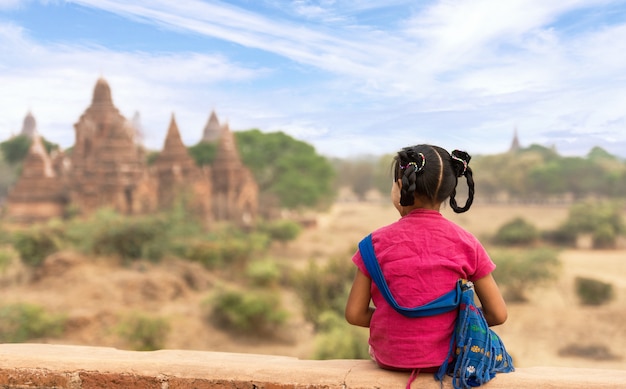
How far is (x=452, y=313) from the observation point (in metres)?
1.84

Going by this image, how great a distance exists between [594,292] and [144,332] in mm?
13442

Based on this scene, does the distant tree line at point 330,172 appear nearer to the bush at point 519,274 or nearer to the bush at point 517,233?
the bush at point 517,233

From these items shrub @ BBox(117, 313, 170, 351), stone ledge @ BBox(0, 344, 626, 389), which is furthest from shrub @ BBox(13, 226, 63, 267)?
stone ledge @ BBox(0, 344, 626, 389)

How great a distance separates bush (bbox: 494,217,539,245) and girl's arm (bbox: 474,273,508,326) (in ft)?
90.5

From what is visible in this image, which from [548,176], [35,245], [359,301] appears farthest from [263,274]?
[548,176]

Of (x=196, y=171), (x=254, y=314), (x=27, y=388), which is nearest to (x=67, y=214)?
(x=196, y=171)

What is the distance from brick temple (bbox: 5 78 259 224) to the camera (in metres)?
24.4

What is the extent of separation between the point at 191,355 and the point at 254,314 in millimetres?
13685

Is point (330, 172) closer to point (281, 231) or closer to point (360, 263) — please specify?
point (281, 231)

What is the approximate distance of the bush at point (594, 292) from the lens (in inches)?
733

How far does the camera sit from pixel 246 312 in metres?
15.6

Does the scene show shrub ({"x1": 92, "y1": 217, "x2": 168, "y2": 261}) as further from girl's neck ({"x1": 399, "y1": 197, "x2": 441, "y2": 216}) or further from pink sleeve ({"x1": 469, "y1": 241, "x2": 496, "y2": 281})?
pink sleeve ({"x1": 469, "y1": 241, "x2": 496, "y2": 281})

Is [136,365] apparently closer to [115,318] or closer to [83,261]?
[115,318]

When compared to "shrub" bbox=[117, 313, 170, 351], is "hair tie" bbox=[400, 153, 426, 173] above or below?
above
